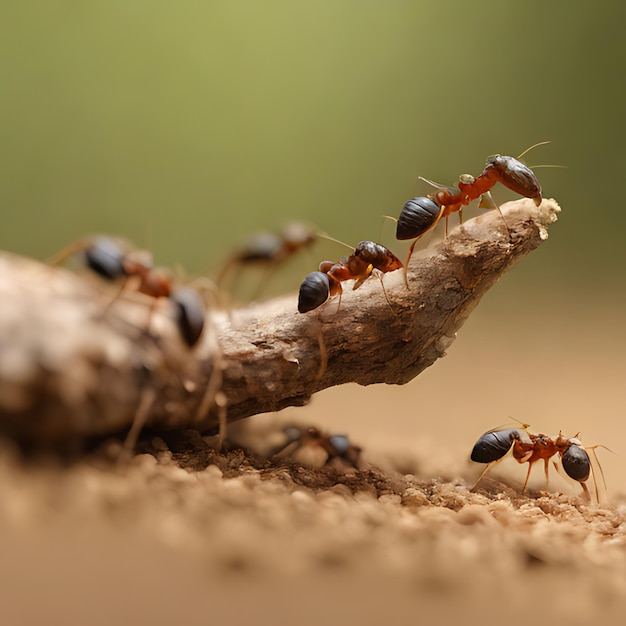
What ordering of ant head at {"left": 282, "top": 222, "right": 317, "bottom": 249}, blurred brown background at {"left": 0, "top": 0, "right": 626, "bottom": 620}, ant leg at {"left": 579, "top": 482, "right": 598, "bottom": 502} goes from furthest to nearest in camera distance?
blurred brown background at {"left": 0, "top": 0, "right": 626, "bottom": 620} < ant head at {"left": 282, "top": 222, "right": 317, "bottom": 249} < ant leg at {"left": 579, "top": 482, "right": 598, "bottom": 502}

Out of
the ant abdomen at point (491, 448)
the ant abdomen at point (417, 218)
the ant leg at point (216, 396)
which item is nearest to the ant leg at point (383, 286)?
the ant abdomen at point (417, 218)

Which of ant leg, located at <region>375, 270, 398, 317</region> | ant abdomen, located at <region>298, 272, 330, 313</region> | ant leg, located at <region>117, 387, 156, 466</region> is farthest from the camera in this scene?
ant leg, located at <region>375, 270, 398, 317</region>

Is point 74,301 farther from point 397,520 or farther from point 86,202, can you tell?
point 86,202

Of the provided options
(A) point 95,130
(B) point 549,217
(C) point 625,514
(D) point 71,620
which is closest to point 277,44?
(A) point 95,130

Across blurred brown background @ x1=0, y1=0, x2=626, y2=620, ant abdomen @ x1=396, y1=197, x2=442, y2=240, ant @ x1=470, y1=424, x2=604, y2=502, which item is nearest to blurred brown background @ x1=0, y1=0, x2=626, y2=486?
blurred brown background @ x1=0, y1=0, x2=626, y2=620

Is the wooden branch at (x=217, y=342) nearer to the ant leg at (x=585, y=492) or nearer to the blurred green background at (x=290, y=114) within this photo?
the ant leg at (x=585, y=492)

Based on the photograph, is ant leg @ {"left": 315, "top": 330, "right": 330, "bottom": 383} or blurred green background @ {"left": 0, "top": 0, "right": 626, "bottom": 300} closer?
ant leg @ {"left": 315, "top": 330, "right": 330, "bottom": 383}

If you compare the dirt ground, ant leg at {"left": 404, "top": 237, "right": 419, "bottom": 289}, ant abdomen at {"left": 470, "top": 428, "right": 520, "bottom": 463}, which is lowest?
the dirt ground

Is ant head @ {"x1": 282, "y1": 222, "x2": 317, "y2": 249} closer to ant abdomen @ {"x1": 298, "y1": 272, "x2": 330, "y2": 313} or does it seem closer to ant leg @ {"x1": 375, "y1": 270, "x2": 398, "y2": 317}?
ant leg @ {"x1": 375, "y1": 270, "x2": 398, "y2": 317}
